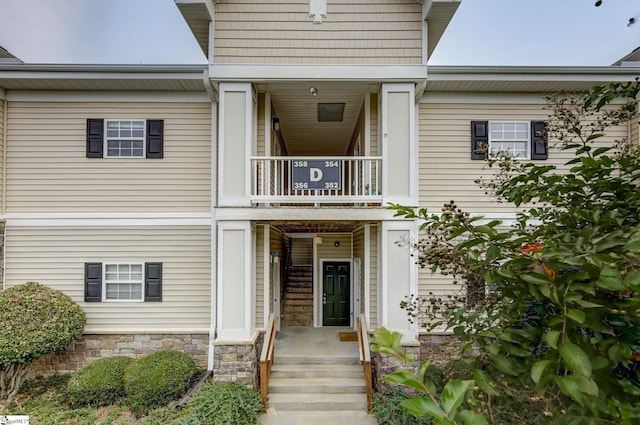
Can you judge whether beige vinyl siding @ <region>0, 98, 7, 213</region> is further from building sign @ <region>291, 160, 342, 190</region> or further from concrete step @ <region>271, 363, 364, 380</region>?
concrete step @ <region>271, 363, 364, 380</region>

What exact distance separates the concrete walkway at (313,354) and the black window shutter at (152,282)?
2927 mm

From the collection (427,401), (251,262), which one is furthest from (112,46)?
(427,401)

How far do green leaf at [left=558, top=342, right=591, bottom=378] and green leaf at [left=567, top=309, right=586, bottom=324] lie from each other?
9cm

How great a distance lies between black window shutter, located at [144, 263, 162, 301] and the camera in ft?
24.0

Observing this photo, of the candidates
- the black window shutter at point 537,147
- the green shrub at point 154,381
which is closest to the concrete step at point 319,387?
the green shrub at point 154,381

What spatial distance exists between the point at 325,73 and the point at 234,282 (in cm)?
444

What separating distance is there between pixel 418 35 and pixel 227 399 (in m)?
7.64

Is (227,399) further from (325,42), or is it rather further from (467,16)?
(467,16)

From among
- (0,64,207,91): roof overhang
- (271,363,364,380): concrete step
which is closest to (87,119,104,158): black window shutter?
(0,64,207,91): roof overhang

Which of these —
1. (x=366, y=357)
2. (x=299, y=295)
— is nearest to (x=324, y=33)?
(x=366, y=357)

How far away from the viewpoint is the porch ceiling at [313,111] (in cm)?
698

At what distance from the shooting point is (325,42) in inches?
258

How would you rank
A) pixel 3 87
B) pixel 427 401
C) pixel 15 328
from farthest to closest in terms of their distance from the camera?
pixel 3 87, pixel 15 328, pixel 427 401

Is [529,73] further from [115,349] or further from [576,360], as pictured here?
[115,349]
